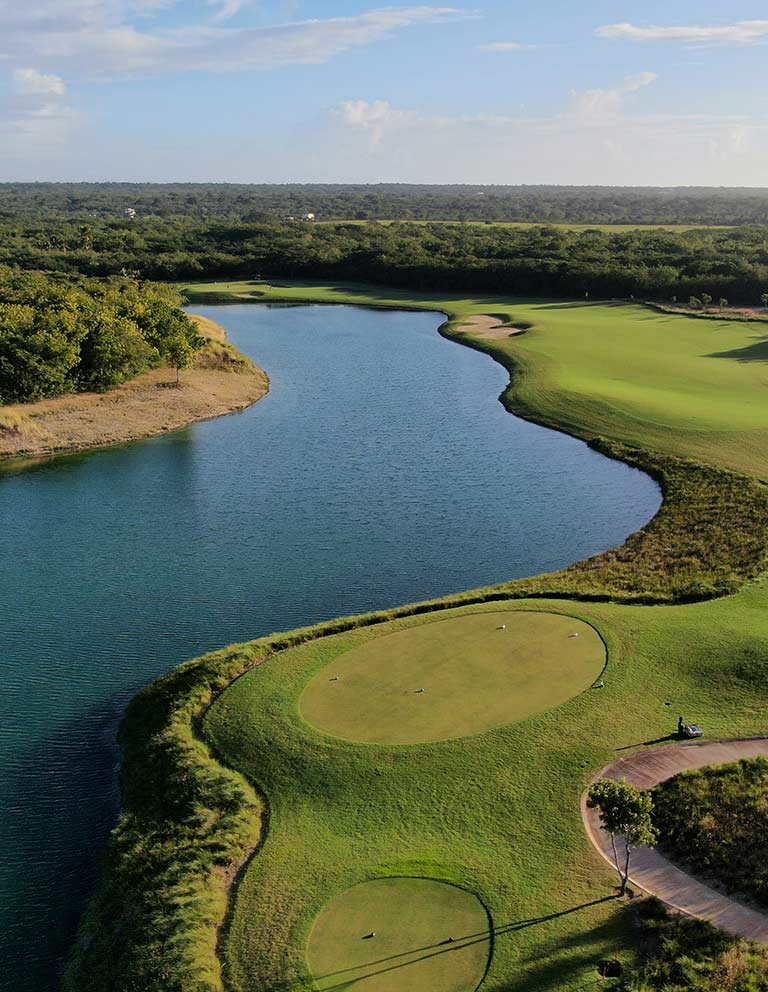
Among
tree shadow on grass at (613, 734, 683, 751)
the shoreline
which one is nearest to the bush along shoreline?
tree shadow on grass at (613, 734, 683, 751)

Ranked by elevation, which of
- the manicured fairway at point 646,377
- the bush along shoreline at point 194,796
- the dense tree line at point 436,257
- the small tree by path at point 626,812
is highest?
the dense tree line at point 436,257

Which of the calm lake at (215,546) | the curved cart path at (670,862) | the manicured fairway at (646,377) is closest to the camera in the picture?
the curved cart path at (670,862)

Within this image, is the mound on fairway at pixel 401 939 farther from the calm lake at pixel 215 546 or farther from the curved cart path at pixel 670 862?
the calm lake at pixel 215 546

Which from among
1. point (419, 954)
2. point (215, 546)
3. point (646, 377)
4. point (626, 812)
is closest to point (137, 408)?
point (215, 546)

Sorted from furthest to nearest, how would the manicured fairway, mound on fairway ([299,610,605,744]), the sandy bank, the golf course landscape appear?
the sandy bank → the manicured fairway → mound on fairway ([299,610,605,744]) → the golf course landscape

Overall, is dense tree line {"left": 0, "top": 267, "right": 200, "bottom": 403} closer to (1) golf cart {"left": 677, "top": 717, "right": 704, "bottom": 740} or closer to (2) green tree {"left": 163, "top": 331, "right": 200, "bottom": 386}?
(2) green tree {"left": 163, "top": 331, "right": 200, "bottom": 386}

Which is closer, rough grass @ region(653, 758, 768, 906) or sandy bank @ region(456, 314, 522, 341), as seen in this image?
rough grass @ region(653, 758, 768, 906)

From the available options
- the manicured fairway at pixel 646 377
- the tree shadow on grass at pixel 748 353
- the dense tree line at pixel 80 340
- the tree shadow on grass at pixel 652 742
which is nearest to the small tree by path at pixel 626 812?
the tree shadow on grass at pixel 652 742

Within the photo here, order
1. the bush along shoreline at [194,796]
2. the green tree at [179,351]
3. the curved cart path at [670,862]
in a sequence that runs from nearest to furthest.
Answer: the curved cart path at [670,862] < the bush along shoreline at [194,796] < the green tree at [179,351]

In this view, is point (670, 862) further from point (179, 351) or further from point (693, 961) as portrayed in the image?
point (179, 351)
